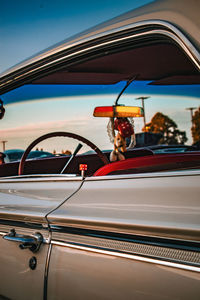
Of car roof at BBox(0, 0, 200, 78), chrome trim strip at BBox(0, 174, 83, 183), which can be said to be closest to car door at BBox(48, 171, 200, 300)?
chrome trim strip at BBox(0, 174, 83, 183)

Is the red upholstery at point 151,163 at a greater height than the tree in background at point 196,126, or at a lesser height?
lesser

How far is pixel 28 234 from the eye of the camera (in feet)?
5.10

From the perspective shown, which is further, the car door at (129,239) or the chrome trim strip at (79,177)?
the chrome trim strip at (79,177)

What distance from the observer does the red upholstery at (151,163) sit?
5.35ft

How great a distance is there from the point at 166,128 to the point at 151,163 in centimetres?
21

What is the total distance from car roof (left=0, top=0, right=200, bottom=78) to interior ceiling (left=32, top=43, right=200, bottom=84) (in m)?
0.12

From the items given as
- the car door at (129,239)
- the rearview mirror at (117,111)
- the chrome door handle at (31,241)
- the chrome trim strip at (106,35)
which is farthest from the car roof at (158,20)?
the chrome door handle at (31,241)

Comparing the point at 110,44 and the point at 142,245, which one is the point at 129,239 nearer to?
the point at 142,245

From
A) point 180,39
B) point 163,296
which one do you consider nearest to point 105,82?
point 180,39

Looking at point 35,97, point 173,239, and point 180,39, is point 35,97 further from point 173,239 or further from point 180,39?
point 173,239

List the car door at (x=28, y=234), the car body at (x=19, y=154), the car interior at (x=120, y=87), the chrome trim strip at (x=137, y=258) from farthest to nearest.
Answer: the car body at (x=19, y=154)
the car interior at (x=120, y=87)
the car door at (x=28, y=234)
the chrome trim strip at (x=137, y=258)

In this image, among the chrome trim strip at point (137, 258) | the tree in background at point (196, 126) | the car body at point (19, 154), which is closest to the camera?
the chrome trim strip at point (137, 258)

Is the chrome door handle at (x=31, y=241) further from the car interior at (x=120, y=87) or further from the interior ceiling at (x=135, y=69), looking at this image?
the interior ceiling at (x=135, y=69)

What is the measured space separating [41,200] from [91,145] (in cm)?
51
